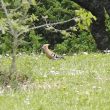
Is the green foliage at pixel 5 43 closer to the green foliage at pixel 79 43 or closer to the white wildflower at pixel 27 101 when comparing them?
the green foliage at pixel 79 43

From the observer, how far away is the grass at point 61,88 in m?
8.78

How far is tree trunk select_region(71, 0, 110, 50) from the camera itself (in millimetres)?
19484

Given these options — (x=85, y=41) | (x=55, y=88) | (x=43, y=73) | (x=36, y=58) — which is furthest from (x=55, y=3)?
(x=55, y=88)

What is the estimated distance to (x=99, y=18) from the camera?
20312mm

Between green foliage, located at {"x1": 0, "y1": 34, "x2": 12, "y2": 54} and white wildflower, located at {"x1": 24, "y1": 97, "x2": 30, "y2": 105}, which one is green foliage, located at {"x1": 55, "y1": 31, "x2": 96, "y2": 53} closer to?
green foliage, located at {"x1": 0, "y1": 34, "x2": 12, "y2": 54}

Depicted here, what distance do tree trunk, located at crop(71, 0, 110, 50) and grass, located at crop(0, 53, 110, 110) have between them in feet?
17.5

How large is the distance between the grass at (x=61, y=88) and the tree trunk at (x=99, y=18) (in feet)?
17.5

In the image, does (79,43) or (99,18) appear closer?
(99,18)

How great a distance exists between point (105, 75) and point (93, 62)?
2.60m

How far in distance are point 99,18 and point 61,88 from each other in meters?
10.4

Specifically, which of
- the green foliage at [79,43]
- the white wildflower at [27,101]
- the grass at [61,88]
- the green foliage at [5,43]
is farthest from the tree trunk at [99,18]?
the white wildflower at [27,101]

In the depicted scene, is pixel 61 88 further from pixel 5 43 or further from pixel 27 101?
pixel 5 43

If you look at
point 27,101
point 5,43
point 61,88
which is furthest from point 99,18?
point 27,101

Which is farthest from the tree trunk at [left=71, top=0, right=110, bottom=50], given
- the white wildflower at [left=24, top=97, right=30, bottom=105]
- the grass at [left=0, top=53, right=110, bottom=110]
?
the white wildflower at [left=24, top=97, right=30, bottom=105]
